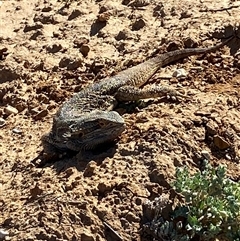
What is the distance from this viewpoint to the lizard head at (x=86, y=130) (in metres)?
6.43

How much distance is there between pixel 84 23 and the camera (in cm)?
863

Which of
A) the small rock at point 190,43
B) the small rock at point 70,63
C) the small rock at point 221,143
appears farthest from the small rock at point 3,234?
the small rock at point 190,43

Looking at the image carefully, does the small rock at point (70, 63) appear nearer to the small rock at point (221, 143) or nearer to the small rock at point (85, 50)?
the small rock at point (85, 50)

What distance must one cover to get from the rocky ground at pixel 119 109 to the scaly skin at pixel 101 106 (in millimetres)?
106

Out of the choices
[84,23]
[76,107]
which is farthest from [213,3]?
[76,107]

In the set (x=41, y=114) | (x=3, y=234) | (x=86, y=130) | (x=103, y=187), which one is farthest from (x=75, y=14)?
(x=3, y=234)

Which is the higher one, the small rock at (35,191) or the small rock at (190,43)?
the small rock at (190,43)

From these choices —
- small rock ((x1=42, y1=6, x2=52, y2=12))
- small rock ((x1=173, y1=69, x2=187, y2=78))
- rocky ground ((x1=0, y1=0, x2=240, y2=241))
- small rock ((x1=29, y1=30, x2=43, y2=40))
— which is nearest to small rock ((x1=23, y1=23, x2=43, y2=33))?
rocky ground ((x1=0, y1=0, x2=240, y2=241))

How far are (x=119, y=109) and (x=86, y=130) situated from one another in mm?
798

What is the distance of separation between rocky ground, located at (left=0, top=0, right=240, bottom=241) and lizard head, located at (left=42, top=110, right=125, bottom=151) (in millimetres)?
124

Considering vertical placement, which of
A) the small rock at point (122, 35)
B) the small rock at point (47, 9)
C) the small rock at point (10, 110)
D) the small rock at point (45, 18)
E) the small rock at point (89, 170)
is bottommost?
the small rock at point (10, 110)

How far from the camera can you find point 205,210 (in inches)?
214

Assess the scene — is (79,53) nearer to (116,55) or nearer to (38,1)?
(116,55)

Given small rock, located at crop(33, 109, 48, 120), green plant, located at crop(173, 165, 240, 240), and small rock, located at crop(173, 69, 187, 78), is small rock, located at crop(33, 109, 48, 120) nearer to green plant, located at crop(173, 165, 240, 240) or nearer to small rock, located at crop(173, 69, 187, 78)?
small rock, located at crop(173, 69, 187, 78)
